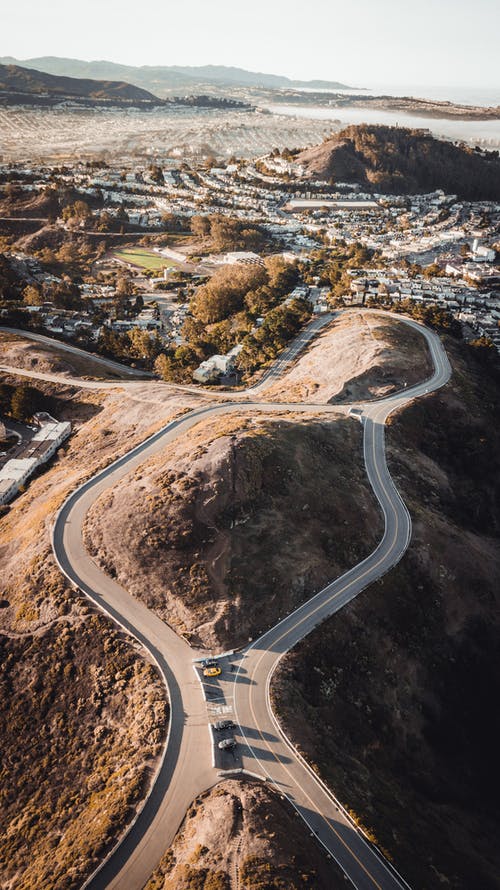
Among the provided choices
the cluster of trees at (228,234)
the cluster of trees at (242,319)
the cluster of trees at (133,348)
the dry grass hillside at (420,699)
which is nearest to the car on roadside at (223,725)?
the dry grass hillside at (420,699)

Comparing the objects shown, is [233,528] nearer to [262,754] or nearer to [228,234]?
[262,754]

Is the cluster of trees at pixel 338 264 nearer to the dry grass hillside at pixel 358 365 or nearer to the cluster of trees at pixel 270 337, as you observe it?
the cluster of trees at pixel 270 337

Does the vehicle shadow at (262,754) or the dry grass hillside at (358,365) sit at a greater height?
the dry grass hillside at (358,365)

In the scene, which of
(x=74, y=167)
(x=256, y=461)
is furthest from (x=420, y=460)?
(x=74, y=167)

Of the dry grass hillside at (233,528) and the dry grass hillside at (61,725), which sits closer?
the dry grass hillside at (61,725)

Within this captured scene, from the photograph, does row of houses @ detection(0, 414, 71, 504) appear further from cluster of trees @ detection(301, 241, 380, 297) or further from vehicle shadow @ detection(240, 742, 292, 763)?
cluster of trees @ detection(301, 241, 380, 297)

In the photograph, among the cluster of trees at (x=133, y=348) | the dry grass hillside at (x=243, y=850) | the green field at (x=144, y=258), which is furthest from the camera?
the green field at (x=144, y=258)

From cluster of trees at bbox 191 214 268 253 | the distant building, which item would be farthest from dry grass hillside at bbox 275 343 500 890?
cluster of trees at bbox 191 214 268 253
